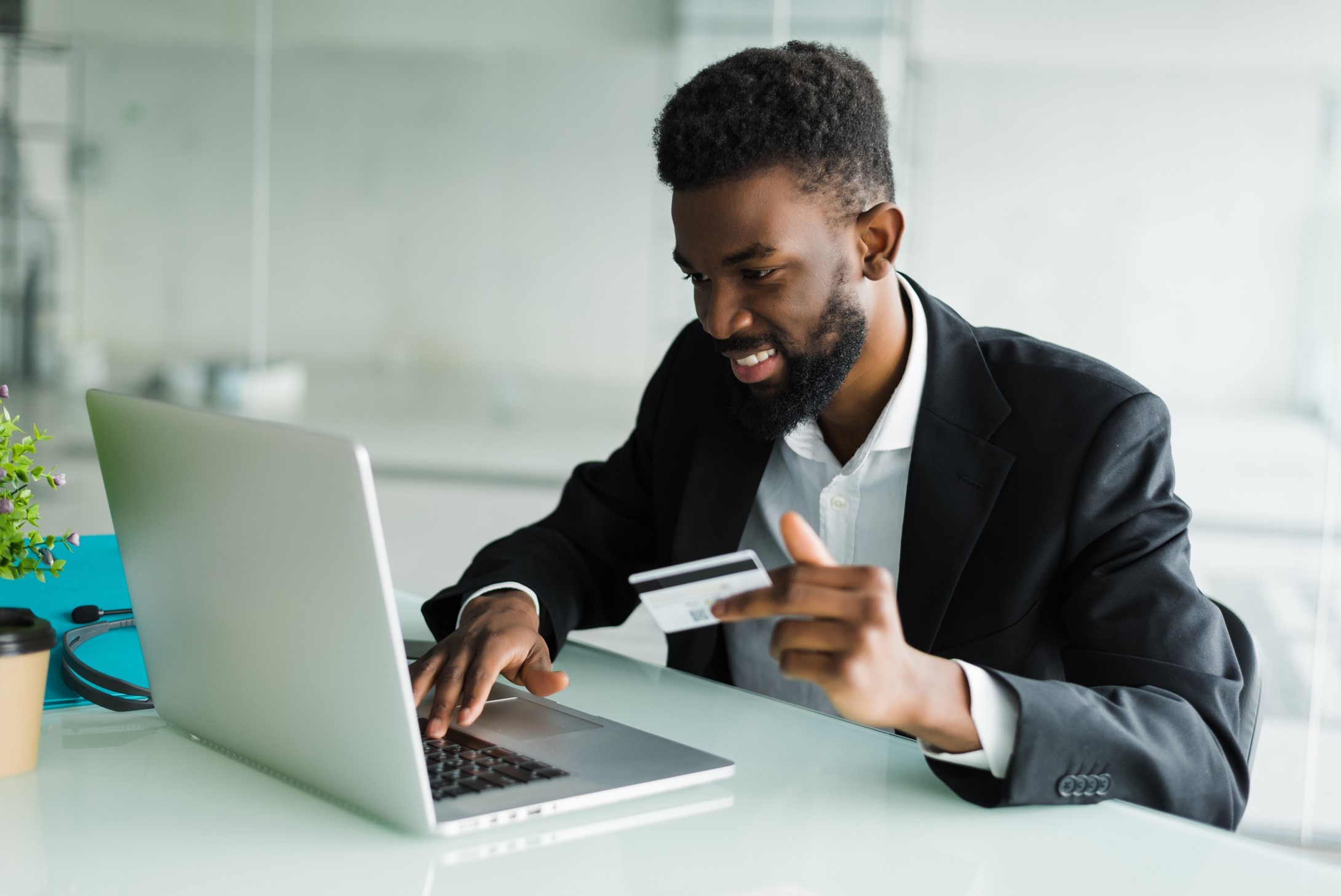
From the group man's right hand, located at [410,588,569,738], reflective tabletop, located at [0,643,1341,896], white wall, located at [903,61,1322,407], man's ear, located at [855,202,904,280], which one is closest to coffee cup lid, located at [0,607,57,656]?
reflective tabletop, located at [0,643,1341,896]

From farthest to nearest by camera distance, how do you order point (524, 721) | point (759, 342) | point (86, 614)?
1. point (759, 342)
2. point (86, 614)
3. point (524, 721)

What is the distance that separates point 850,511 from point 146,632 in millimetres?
801

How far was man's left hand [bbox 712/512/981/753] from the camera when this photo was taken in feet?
2.73

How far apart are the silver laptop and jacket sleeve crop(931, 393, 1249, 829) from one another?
251mm

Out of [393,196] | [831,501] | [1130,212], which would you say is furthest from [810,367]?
[393,196]

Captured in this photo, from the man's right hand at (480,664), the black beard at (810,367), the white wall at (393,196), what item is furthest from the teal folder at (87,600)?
the white wall at (393,196)

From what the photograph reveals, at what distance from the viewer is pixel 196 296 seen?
473cm

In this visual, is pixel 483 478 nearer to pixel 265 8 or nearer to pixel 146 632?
pixel 265 8

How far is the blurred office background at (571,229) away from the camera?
316 centimetres

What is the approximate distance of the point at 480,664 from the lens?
1.12 meters

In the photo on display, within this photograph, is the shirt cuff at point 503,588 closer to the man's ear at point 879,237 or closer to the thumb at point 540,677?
the thumb at point 540,677

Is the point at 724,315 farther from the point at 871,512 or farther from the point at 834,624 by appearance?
the point at 834,624

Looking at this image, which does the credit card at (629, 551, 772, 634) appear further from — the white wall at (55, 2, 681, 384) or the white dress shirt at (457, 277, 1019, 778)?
the white wall at (55, 2, 681, 384)

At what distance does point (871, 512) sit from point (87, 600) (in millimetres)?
881
